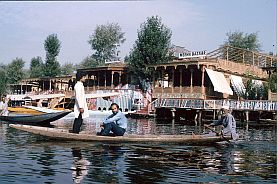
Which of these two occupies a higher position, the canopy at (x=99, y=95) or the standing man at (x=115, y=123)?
the canopy at (x=99, y=95)

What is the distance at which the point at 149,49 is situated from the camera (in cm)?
4344

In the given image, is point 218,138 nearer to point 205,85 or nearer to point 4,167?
point 4,167

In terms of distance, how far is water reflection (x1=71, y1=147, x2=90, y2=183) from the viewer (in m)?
7.68

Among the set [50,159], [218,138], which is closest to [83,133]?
[50,159]

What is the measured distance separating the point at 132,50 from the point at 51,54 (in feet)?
79.6

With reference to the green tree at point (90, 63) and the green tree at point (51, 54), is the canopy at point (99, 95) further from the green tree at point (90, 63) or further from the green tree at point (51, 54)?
the green tree at point (90, 63)

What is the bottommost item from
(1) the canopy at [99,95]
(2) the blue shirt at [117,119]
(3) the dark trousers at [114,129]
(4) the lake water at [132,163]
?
(4) the lake water at [132,163]

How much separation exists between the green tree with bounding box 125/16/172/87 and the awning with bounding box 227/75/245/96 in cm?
914

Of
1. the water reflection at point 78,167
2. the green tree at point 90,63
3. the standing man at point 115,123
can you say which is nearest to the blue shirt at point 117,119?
the standing man at point 115,123

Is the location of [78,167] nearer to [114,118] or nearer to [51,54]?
[114,118]

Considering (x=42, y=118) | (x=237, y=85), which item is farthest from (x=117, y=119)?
(x=237, y=85)

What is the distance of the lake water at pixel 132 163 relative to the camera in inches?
307

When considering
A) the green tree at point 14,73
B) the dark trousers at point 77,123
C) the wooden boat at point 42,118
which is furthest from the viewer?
the green tree at point 14,73

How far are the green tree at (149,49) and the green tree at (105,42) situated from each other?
28.2m
